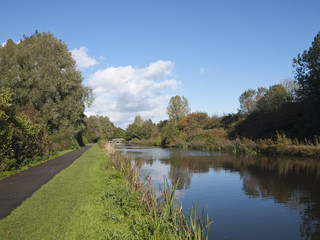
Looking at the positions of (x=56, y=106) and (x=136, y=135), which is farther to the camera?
(x=136, y=135)

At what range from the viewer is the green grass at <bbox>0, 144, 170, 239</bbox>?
5.24 meters

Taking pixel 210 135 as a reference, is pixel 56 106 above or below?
above

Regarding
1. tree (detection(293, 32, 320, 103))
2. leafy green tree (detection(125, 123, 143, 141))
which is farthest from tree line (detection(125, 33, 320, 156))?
leafy green tree (detection(125, 123, 143, 141))

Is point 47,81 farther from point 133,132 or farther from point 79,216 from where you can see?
point 133,132

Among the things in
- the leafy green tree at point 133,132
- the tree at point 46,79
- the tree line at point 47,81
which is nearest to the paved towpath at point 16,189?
the tree line at point 47,81

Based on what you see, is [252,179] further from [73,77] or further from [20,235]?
[73,77]

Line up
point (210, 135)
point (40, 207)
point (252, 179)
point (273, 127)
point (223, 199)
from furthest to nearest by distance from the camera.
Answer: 1. point (210, 135)
2. point (273, 127)
3. point (252, 179)
4. point (223, 199)
5. point (40, 207)

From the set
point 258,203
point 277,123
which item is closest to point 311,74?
point 277,123

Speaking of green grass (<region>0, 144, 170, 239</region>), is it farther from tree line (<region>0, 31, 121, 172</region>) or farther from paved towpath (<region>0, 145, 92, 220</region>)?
tree line (<region>0, 31, 121, 172</region>)

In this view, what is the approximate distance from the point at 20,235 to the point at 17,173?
8688 mm

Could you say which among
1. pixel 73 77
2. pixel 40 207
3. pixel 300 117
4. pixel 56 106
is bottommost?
pixel 40 207

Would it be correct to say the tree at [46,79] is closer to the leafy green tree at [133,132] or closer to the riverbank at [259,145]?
the riverbank at [259,145]

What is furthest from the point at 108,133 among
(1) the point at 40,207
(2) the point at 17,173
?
(1) the point at 40,207

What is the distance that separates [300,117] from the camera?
1198 inches
